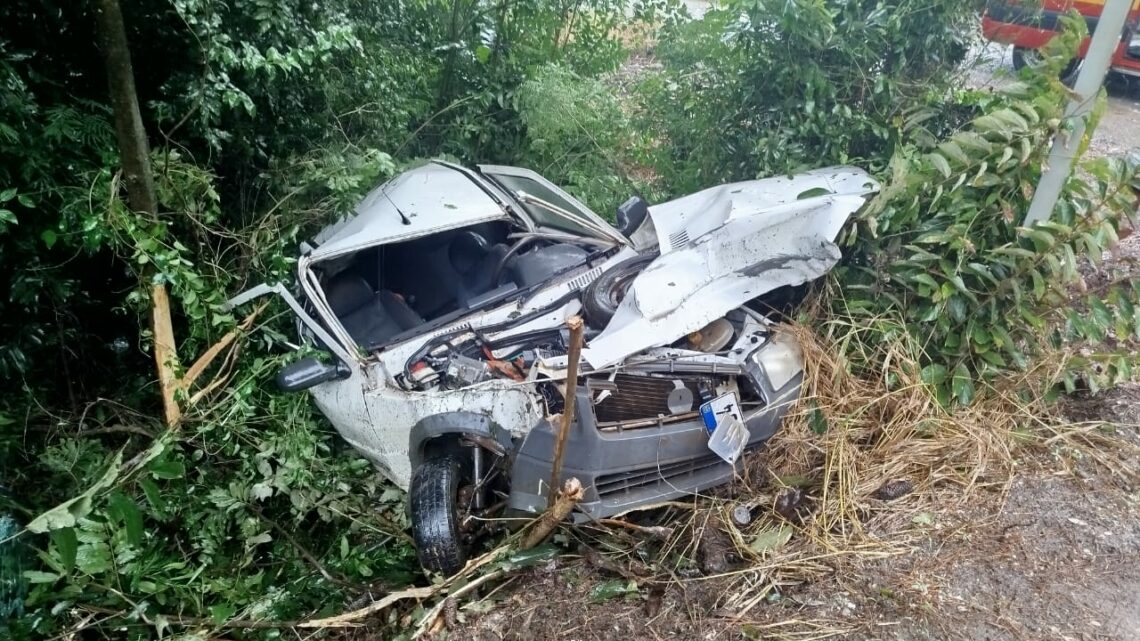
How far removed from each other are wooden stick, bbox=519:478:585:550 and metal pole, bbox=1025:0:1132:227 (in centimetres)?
248

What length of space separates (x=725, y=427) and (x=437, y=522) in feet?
4.36

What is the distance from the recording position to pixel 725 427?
322 cm

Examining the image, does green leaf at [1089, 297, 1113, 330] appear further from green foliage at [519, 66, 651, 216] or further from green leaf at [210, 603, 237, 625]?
green leaf at [210, 603, 237, 625]

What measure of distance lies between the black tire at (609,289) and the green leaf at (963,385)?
1648mm

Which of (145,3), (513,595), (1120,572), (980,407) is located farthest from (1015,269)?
(145,3)

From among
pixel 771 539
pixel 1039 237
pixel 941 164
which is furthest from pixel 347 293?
pixel 1039 237

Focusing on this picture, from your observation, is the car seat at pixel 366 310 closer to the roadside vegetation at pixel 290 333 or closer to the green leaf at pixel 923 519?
the roadside vegetation at pixel 290 333

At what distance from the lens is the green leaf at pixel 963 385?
3.51 metres

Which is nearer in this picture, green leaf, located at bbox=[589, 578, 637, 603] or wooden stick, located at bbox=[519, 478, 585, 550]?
wooden stick, located at bbox=[519, 478, 585, 550]

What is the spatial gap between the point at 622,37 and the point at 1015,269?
4.10 meters

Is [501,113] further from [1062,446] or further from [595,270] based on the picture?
[1062,446]

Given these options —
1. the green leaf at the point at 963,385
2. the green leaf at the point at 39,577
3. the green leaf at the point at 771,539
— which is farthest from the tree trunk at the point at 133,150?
the green leaf at the point at 963,385

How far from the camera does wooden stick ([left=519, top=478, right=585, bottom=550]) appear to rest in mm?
2623

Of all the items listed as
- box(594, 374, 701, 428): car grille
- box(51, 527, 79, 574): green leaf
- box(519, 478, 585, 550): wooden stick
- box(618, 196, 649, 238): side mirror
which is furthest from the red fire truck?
box(51, 527, 79, 574): green leaf
